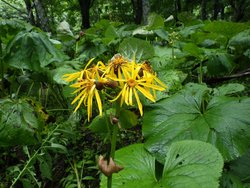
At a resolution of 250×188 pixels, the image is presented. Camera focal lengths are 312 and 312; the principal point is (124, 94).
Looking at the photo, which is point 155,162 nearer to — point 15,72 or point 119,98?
point 119,98

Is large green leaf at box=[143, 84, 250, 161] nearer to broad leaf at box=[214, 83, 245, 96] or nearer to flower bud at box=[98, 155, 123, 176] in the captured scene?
broad leaf at box=[214, 83, 245, 96]

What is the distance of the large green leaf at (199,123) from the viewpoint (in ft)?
3.81

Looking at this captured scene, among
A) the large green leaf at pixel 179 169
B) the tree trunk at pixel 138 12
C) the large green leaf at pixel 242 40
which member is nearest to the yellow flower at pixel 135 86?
the large green leaf at pixel 179 169

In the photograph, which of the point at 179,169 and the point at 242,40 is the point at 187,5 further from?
the point at 179,169

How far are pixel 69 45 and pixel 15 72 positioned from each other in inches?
27.4

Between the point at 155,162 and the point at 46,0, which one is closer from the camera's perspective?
the point at 155,162

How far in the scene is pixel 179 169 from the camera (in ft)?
3.30

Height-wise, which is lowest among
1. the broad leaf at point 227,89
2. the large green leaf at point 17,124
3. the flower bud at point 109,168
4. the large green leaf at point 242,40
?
the large green leaf at point 17,124

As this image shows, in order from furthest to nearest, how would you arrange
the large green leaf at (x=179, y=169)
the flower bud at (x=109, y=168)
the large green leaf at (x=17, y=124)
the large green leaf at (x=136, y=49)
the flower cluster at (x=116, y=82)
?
the large green leaf at (x=136, y=49) < the large green leaf at (x=17, y=124) < the large green leaf at (x=179, y=169) < the flower cluster at (x=116, y=82) < the flower bud at (x=109, y=168)

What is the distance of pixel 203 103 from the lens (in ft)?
4.49

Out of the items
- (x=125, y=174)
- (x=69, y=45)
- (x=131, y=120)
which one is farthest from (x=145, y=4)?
(x=125, y=174)

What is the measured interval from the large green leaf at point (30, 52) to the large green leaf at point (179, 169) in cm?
92

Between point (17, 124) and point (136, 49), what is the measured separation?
720mm

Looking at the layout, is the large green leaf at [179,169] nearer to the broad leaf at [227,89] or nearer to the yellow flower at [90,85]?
the yellow flower at [90,85]
